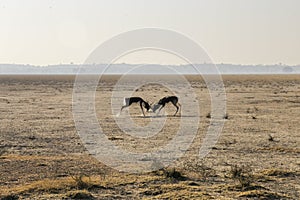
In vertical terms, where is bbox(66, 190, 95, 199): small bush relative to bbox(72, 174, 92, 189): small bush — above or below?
below

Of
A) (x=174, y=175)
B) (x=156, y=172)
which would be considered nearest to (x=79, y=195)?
(x=174, y=175)

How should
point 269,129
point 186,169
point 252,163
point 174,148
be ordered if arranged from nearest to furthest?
1. point 186,169
2. point 252,163
3. point 174,148
4. point 269,129

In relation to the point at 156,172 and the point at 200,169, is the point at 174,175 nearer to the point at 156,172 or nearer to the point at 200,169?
the point at 156,172

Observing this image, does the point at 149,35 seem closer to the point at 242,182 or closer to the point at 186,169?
the point at 186,169

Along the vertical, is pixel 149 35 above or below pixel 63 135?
above

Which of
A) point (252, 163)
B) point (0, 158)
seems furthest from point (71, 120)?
point (252, 163)

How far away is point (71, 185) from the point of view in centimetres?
1146

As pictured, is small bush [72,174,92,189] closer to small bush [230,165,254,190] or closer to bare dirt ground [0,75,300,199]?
bare dirt ground [0,75,300,199]

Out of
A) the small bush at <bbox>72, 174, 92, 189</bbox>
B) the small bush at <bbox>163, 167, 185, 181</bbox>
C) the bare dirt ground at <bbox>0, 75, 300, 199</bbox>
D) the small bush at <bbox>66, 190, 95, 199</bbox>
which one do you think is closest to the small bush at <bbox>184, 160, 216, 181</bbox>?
the bare dirt ground at <bbox>0, 75, 300, 199</bbox>

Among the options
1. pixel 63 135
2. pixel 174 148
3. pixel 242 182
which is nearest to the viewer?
pixel 242 182

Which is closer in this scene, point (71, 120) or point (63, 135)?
point (63, 135)

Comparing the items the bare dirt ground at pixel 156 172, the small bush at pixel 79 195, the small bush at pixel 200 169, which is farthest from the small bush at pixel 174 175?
the small bush at pixel 79 195

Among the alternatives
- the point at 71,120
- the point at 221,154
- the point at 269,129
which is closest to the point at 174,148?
the point at 221,154

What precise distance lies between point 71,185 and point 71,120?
16227 millimetres
